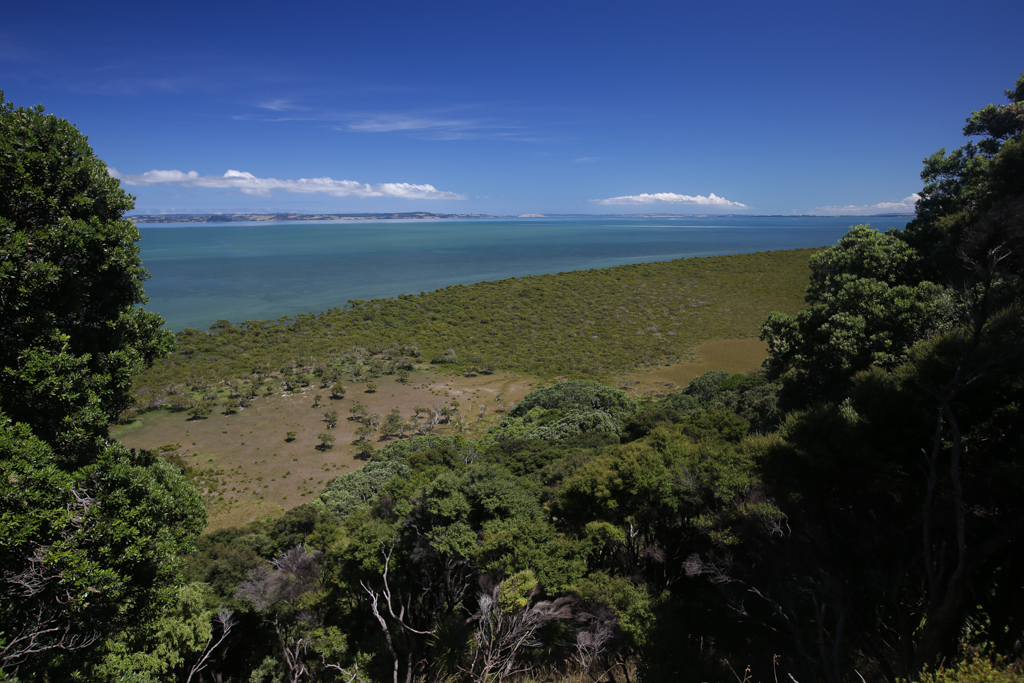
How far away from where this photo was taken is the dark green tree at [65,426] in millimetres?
4887

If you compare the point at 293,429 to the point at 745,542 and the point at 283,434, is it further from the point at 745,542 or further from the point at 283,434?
the point at 745,542

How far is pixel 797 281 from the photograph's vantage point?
51406 millimetres

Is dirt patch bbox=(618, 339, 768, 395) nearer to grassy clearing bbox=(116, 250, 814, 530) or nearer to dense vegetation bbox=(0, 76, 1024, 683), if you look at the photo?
grassy clearing bbox=(116, 250, 814, 530)

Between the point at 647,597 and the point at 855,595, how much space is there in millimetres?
2888

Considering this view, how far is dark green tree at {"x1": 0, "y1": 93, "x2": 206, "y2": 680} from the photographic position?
192 inches

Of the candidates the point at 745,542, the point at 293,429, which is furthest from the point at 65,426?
the point at 293,429

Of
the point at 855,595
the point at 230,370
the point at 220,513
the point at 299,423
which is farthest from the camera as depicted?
the point at 230,370

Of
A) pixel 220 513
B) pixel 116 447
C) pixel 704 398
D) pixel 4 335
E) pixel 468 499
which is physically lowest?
pixel 220 513

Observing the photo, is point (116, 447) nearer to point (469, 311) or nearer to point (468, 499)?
point (468, 499)

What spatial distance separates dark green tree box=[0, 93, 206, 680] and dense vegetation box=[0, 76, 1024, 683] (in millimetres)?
96

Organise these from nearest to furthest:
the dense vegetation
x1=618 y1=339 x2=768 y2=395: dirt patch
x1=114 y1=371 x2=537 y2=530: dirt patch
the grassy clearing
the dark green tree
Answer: the dark green tree
the dense vegetation
x1=114 y1=371 x2=537 y2=530: dirt patch
the grassy clearing
x1=618 y1=339 x2=768 y2=395: dirt patch

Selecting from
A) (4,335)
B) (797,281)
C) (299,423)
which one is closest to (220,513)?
(299,423)

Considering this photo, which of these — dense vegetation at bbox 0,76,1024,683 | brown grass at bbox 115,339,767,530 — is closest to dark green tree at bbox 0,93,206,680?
dense vegetation at bbox 0,76,1024,683

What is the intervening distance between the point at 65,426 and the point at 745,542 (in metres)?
9.98
